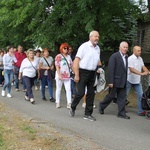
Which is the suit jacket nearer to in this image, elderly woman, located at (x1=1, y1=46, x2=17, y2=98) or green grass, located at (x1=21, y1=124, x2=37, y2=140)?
green grass, located at (x1=21, y1=124, x2=37, y2=140)

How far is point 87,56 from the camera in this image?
756cm

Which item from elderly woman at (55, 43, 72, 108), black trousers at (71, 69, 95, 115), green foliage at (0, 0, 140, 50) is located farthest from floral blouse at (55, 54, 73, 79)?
green foliage at (0, 0, 140, 50)

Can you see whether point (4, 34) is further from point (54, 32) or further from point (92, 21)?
point (92, 21)

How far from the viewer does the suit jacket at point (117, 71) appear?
801cm

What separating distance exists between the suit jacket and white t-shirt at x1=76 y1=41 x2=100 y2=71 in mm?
554

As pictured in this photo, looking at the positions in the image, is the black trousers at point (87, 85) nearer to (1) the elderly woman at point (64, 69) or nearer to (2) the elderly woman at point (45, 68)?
(1) the elderly woman at point (64, 69)

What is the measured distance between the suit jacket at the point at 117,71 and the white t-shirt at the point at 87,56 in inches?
21.8

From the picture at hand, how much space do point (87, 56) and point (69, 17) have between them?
5862mm

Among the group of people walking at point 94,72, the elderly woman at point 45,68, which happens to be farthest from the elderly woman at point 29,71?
the elderly woman at point 45,68

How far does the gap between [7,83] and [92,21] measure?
3.65 m

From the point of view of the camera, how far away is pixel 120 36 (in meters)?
13.5

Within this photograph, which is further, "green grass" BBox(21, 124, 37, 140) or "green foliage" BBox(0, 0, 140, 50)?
"green foliage" BBox(0, 0, 140, 50)

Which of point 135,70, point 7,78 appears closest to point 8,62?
point 7,78

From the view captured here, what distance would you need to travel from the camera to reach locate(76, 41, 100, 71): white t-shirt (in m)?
7.56
